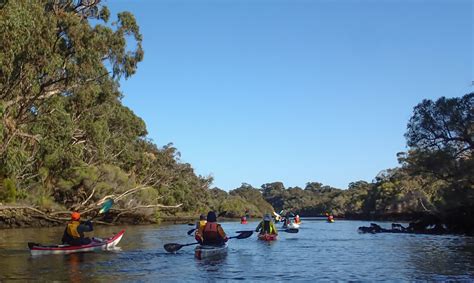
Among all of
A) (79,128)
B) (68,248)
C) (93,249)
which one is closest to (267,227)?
(93,249)

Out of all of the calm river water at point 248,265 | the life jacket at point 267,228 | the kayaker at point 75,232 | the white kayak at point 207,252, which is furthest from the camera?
the life jacket at point 267,228

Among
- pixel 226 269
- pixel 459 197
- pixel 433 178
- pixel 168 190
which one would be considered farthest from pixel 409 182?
pixel 226 269

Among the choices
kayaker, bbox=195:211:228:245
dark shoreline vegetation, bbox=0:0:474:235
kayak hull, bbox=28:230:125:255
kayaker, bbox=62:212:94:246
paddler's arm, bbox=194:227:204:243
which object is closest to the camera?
kayak hull, bbox=28:230:125:255

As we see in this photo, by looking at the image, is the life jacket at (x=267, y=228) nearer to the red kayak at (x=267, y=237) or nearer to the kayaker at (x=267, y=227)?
the kayaker at (x=267, y=227)

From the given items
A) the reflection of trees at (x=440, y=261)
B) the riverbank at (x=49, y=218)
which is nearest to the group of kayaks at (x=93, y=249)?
the reflection of trees at (x=440, y=261)

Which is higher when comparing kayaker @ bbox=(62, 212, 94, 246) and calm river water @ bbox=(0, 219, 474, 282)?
kayaker @ bbox=(62, 212, 94, 246)

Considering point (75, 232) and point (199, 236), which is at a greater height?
point (75, 232)

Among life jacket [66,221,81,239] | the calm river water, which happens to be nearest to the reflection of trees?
the calm river water

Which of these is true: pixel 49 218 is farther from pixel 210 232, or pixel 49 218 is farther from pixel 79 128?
pixel 210 232

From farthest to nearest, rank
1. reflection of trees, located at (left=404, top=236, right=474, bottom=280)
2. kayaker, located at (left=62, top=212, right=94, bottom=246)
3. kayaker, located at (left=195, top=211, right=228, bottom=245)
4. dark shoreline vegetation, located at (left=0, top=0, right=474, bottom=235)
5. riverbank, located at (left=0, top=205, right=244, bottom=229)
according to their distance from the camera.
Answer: riverbank, located at (left=0, top=205, right=244, bottom=229) → dark shoreline vegetation, located at (left=0, top=0, right=474, bottom=235) → kayaker, located at (left=195, top=211, right=228, bottom=245) → kayaker, located at (left=62, top=212, right=94, bottom=246) → reflection of trees, located at (left=404, top=236, right=474, bottom=280)

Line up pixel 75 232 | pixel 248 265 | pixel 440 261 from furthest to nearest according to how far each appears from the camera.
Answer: pixel 75 232 < pixel 440 261 < pixel 248 265

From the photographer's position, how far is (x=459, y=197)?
109 feet

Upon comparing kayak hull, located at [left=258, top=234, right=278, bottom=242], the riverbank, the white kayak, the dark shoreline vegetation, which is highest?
the dark shoreline vegetation

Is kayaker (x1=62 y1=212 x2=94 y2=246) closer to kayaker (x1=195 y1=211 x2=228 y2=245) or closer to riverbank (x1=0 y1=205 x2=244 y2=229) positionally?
kayaker (x1=195 y1=211 x2=228 y2=245)
